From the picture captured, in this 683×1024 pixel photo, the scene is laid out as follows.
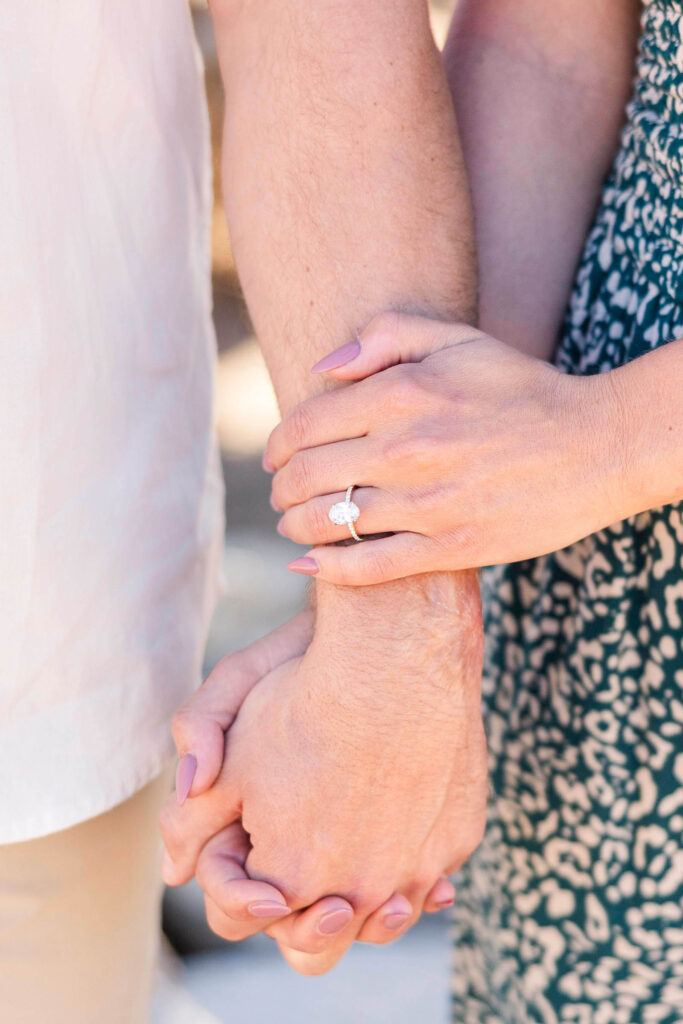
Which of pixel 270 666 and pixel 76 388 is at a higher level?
pixel 76 388

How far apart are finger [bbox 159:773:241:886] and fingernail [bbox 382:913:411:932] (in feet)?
0.54

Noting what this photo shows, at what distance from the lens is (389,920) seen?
0.91 metres

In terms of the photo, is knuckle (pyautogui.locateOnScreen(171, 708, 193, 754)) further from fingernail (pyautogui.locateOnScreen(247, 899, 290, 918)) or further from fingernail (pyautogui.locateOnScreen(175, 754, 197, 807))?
fingernail (pyautogui.locateOnScreen(247, 899, 290, 918))

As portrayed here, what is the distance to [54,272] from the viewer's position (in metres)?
0.81

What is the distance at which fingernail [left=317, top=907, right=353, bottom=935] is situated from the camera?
2.87 feet

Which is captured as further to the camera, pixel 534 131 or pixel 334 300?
pixel 534 131

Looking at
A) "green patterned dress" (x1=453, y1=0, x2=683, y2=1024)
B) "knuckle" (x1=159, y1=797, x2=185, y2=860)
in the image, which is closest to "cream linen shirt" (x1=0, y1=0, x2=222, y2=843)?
"knuckle" (x1=159, y1=797, x2=185, y2=860)

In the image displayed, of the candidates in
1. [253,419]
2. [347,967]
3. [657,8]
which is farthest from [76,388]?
[253,419]

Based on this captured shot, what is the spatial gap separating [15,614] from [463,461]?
0.39 m

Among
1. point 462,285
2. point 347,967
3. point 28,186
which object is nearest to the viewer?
point 28,186

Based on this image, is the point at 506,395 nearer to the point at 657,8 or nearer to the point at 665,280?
the point at 665,280

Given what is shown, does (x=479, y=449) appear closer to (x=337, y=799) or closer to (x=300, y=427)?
(x=300, y=427)

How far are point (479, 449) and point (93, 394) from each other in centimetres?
33

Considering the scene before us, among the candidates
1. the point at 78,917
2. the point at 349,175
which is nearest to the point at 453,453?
the point at 349,175
